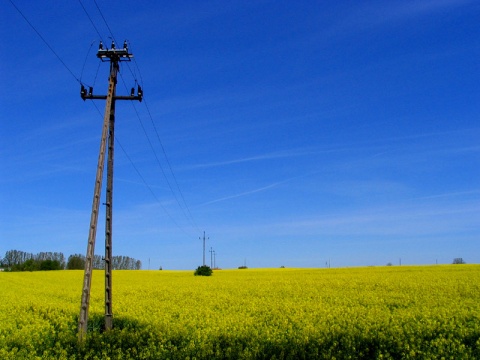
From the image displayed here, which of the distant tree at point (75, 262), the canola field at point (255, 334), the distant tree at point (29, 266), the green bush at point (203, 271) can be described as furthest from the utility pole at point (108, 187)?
the distant tree at point (75, 262)

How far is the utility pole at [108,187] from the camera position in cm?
1547

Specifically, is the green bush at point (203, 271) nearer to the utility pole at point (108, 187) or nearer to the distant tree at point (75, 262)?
the utility pole at point (108, 187)

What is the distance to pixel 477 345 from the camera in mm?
13219

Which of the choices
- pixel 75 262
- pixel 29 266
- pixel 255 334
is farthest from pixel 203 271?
pixel 75 262

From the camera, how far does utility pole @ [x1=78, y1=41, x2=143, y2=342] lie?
1547cm

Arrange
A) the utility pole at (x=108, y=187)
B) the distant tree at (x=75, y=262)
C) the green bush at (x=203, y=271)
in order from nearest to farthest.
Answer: the utility pole at (x=108, y=187)
the green bush at (x=203, y=271)
the distant tree at (x=75, y=262)

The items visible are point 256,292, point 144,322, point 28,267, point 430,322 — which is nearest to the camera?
point 430,322

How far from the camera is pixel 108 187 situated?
696 inches

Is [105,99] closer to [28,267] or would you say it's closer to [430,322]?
[430,322]

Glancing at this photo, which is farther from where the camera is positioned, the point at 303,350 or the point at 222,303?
the point at 222,303

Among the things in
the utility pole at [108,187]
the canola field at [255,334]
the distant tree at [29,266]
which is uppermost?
the utility pole at [108,187]

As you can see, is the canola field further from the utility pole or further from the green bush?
the green bush

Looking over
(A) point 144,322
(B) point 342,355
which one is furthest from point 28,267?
(B) point 342,355

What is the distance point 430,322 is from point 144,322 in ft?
34.0
